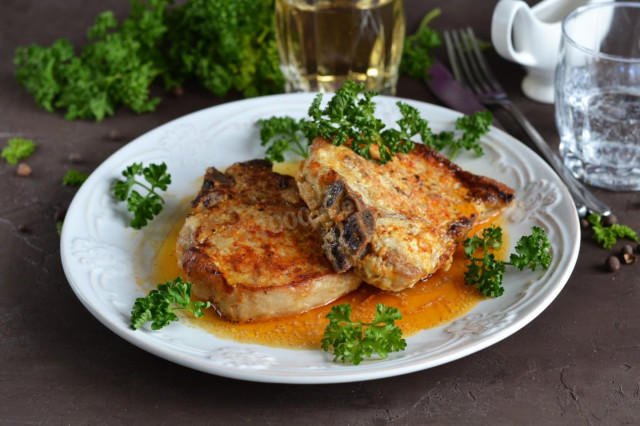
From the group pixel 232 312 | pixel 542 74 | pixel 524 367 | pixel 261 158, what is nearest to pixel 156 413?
pixel 232 312

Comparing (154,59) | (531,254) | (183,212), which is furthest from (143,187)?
(531,254)

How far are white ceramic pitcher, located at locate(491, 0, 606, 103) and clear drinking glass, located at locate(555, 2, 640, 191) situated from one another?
1.21 ft

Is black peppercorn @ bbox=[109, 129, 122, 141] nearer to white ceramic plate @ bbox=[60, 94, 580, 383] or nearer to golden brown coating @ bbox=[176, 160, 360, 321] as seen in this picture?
white ceramic plate @ bbox=[60, 94, 580, 383]

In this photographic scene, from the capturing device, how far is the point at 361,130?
14.6ft

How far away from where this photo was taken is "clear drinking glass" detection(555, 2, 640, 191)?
16.9 feet

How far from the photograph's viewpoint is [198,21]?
6332 millimetres

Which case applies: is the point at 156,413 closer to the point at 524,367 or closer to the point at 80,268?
the point at 80,268

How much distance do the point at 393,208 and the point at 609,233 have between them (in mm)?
1510

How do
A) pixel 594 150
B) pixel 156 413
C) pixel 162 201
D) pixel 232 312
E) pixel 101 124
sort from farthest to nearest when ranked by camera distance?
1. pixel 101 124
2. pixel 594 150
3. pixel 162 201
4. pixel 232 312
5. pixel 156 413

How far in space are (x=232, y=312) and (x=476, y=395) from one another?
126cm

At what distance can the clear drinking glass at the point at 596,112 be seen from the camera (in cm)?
516

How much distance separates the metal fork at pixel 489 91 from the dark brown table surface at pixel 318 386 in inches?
8.6

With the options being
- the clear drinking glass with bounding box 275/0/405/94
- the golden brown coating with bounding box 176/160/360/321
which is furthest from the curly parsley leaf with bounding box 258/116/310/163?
the clear drinking glass with bounding box 275/0/405/94

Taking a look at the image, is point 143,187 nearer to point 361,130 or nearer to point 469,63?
point 361,130
